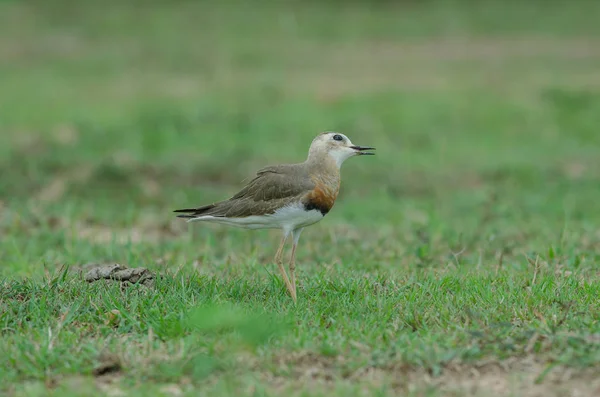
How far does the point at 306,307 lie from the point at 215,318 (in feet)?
2.65

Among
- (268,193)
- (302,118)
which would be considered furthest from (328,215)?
(302,118)

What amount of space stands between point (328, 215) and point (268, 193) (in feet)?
13.7

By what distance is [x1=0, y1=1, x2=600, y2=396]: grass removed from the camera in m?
4.72

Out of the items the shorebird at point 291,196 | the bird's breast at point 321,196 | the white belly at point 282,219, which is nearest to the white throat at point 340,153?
the shorebird at point 291,196

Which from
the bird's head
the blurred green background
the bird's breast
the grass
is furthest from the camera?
the blurred green background

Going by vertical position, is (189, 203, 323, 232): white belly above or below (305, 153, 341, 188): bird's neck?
below

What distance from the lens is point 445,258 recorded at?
24.5ft

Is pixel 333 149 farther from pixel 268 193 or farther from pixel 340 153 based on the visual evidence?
pixel 268 193

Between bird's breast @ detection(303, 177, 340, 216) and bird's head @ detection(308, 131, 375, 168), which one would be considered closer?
bird's breast @ detection(303, 177, 340, 216)

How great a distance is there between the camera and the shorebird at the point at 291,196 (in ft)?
19.5

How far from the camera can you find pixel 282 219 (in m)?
6.01

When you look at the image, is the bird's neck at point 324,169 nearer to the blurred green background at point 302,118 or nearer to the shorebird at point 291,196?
the shorebird at point 291,196

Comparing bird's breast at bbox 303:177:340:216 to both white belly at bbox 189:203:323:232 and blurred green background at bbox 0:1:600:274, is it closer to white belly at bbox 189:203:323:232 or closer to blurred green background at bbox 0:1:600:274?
white belly at bbox 189:203:323:232

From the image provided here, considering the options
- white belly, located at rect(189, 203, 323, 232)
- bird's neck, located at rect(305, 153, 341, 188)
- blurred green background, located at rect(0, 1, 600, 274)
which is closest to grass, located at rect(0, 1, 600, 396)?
blurred green background, located at rect(0, 1, 600, 274)
